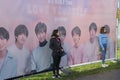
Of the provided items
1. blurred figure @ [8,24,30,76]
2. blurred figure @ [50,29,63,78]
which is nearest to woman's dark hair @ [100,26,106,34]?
blurred figure @ [50,29,63,78]

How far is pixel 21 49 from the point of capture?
38.5 ft

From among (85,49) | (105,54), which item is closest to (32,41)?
(85,49)

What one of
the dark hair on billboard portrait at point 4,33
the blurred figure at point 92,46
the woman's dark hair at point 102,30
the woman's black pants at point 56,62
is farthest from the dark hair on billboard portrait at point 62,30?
the dark hair on billboard portrait at point 4,33

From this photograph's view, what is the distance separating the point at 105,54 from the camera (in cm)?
1582

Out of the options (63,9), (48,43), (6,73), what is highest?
(63,9)

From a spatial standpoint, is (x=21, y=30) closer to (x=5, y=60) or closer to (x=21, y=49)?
(x=21, y=49)

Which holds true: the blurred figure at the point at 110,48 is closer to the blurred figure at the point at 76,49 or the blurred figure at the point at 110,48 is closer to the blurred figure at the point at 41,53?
the blurred figure at the point at 76,49

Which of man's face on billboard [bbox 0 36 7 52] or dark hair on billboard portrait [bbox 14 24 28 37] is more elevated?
dark hair on billboard portrait [bbox 14 24 28 37]

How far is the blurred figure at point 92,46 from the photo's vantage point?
49.5ft

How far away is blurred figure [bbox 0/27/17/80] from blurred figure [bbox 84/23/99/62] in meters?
4.34

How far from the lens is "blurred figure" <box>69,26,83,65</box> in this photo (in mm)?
14183

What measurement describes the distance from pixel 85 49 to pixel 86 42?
28 cm

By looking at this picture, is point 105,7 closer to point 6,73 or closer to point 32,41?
point 32,41

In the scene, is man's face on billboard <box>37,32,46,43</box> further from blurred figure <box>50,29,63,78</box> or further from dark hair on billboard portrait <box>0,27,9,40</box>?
dark hair on billboard portrait <box>0,27,9,40</box>
